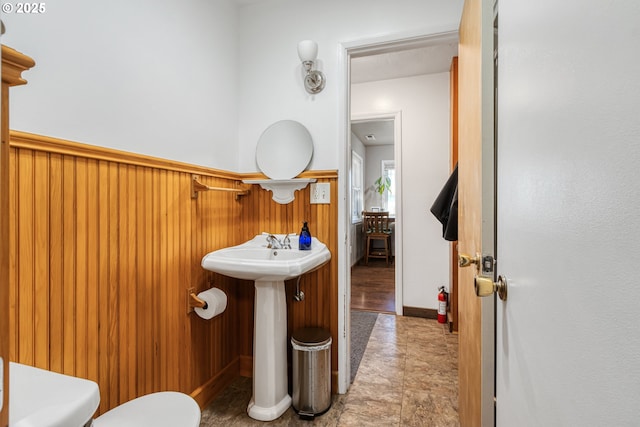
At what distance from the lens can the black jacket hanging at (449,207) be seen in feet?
5.52

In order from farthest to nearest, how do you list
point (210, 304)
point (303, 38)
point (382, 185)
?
point (382, 185), point (303, 38), point (210, 304)

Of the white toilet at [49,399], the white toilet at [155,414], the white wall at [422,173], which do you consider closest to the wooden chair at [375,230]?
Answer: the white wall at [422,173]

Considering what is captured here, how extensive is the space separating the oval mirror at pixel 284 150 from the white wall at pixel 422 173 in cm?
154

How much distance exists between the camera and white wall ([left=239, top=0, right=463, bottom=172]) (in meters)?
1.77

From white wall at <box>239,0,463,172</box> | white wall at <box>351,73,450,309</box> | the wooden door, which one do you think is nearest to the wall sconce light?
white wall at <box>239,0,463,172</box>

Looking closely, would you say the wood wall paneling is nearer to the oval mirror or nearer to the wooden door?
the wooden door

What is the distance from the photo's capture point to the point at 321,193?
6.16 feet

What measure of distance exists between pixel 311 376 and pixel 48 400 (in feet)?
4.25

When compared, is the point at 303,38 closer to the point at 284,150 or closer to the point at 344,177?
the point at 284,150

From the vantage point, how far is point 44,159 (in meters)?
0.99

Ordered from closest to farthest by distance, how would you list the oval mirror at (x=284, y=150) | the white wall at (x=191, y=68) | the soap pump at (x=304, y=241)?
the white wall at (x=191, y=68), the soap pump at (x=304, y=241), the oval mirror at (x=284, y=150)

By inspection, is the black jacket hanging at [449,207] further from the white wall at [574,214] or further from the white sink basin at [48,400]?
the white sink basin at [48,400]

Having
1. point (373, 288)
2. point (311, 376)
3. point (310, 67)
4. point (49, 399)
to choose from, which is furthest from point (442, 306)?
point (49, 399)

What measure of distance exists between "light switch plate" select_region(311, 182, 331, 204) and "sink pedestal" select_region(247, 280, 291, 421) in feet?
1.86
